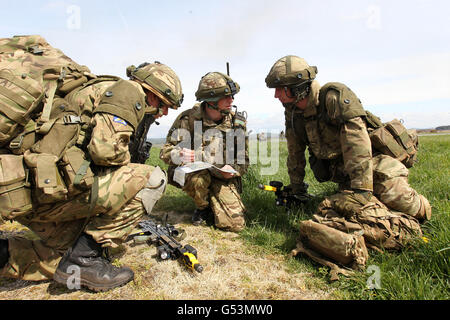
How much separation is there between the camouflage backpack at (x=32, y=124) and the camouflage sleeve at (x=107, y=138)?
26 cm

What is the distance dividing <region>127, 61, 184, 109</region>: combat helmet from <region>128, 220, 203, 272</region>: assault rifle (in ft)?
5.36

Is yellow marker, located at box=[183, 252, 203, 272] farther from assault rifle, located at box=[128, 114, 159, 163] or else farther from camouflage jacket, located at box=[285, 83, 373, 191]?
camouflage jacket, located at box=[285, 83, 373, 191]

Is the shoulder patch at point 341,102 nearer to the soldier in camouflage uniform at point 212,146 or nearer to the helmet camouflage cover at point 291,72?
the helmet camouflage cover at point 291,72

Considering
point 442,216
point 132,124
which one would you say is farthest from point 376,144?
point 132,124

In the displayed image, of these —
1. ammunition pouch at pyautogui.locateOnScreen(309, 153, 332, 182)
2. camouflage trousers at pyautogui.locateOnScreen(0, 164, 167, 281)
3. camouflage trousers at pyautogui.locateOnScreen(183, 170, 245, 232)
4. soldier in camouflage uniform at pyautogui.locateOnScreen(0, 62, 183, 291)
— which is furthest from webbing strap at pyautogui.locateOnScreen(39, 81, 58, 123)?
ammunition pouch at pyautogui.locateOnScreen(309, 153, 332, 182)

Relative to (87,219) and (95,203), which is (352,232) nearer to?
(95,203)

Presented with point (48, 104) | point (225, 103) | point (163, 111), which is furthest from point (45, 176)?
point (225, 103)

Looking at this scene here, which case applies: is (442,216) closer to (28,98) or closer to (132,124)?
(132,124)

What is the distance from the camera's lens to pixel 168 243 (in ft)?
10.8

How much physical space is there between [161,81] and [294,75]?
1672mm

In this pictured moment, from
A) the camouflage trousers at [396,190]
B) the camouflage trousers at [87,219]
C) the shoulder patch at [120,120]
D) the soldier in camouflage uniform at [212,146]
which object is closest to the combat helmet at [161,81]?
the shoulder patch at [120,120]

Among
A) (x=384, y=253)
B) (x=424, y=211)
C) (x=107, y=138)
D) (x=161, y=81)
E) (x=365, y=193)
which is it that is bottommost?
(x=384, y=253)

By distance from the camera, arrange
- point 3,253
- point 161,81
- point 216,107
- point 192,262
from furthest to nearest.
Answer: point 216,107 < point 161,81 < point 192,262 < point 3,253

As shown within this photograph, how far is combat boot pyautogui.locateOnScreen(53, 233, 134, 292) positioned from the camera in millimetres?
2588
